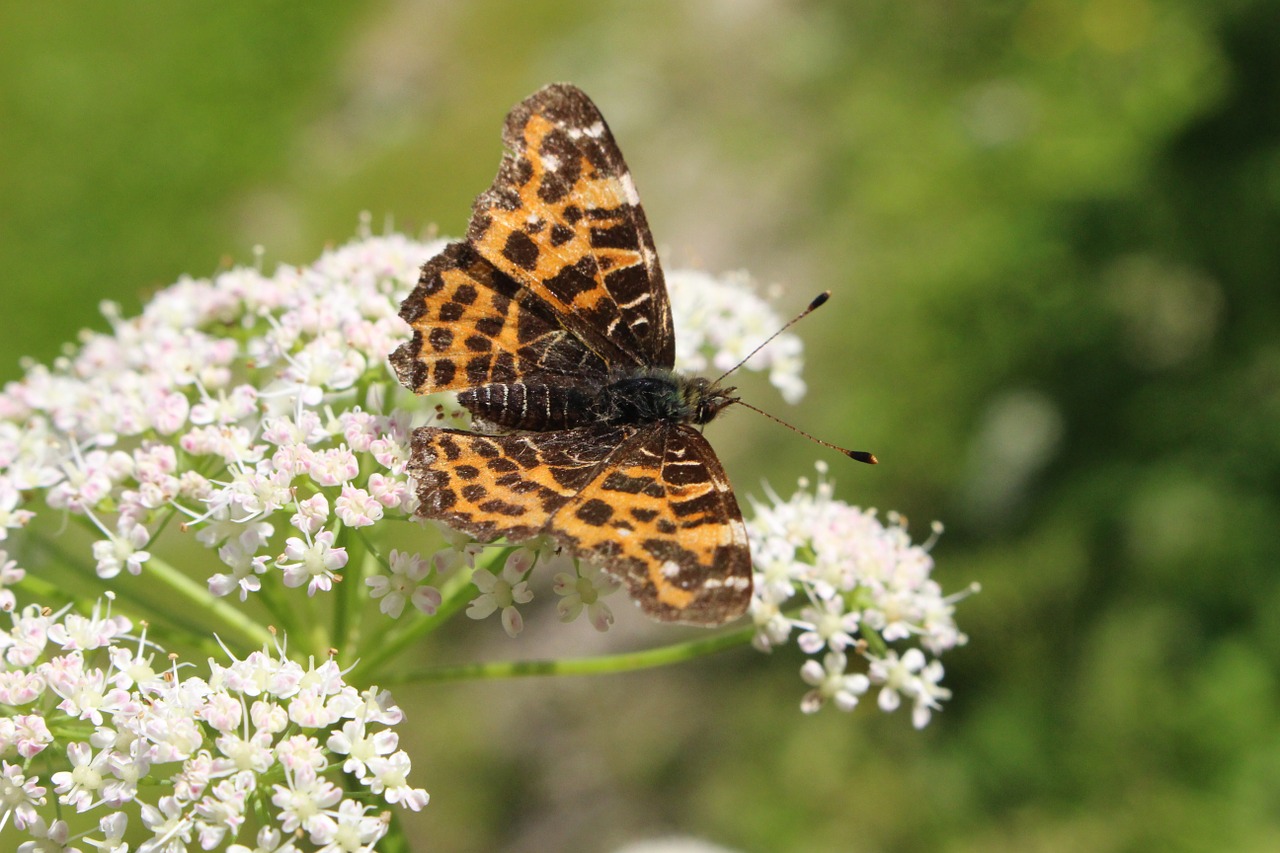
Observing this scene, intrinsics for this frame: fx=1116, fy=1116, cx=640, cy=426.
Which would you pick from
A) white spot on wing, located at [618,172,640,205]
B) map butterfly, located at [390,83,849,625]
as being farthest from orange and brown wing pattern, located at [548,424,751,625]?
white spot on wing, located at [618,172,640,205]

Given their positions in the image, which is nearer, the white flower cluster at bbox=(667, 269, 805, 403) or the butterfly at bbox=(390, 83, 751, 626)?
the butterfly at bbox=(390, 83, 751, 626)

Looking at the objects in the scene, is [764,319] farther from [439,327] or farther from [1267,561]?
[1267,561]

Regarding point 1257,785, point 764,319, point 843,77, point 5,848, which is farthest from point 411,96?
point 1257,785

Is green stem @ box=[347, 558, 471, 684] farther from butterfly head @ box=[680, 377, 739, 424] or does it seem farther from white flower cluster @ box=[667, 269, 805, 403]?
white flower cluster @ box=[667, 269, 805, 403]

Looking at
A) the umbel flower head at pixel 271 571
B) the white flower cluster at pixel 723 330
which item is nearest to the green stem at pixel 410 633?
the umbel flower head at pixel 271 571

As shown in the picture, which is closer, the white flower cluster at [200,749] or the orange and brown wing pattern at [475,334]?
the white flower cluster at [200,749]

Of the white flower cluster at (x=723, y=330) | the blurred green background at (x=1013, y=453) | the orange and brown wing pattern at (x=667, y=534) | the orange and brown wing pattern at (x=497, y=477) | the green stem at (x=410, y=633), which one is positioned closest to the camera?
the orange and brown wing pattern at (x=667, y=534)

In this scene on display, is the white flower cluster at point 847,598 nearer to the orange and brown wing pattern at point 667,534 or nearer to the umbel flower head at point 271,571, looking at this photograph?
the umbel flower head at point 271,571
